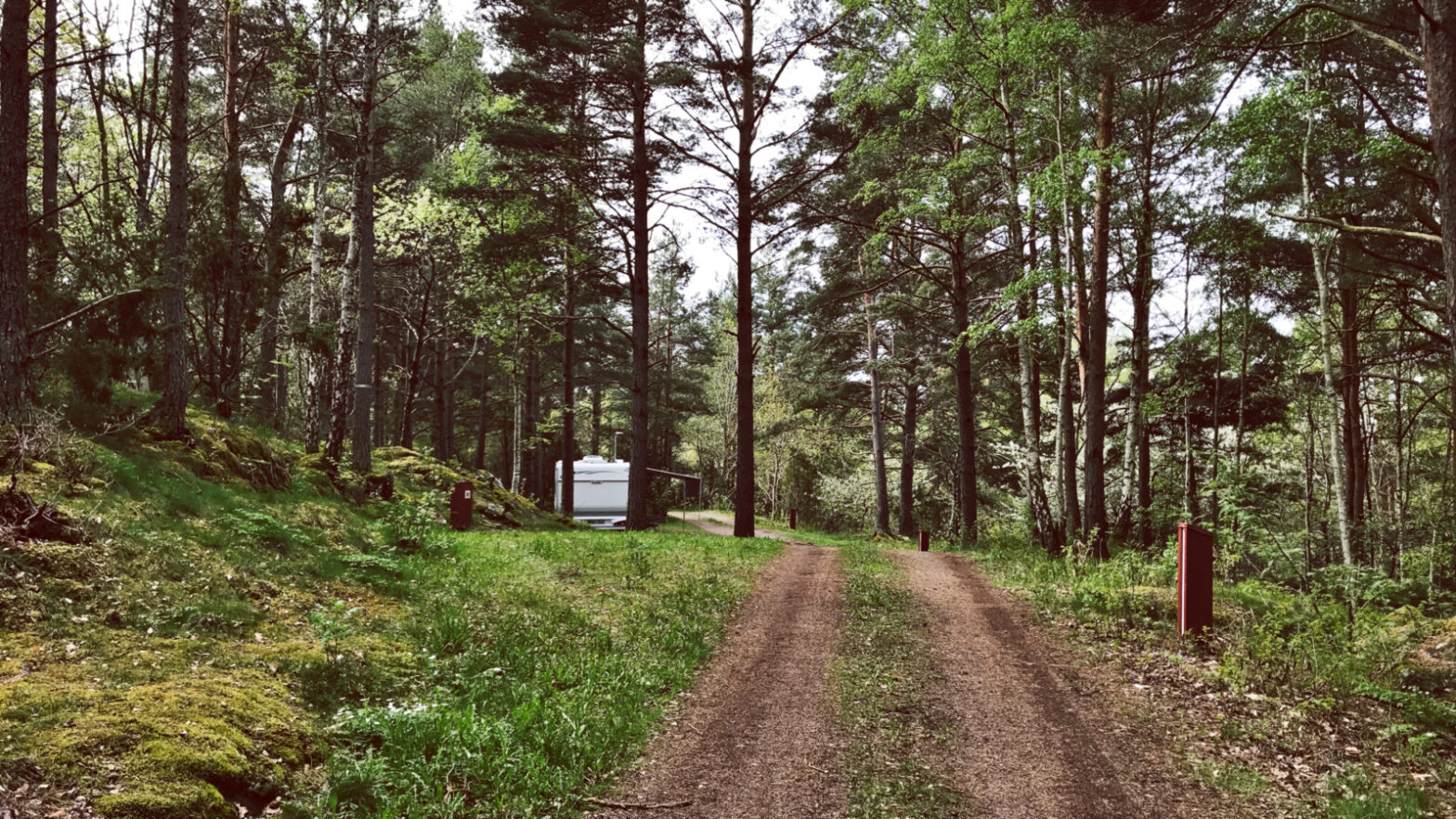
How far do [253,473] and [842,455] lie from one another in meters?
28.3

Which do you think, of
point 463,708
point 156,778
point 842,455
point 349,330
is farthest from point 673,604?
point 842,455

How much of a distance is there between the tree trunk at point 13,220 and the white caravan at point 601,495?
22.6 m

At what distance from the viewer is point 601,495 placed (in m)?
29.1

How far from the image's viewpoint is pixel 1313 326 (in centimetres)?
1848

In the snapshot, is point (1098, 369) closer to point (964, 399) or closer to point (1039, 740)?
point (964, 399)

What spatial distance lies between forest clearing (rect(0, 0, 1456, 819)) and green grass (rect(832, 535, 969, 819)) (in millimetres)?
49

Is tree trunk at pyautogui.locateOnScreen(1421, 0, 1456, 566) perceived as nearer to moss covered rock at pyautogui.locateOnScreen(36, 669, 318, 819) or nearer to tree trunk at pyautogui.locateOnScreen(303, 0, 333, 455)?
moss covered rock at pyautogui.locateOnScreen(36, 669, 318, 819)

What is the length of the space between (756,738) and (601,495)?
2414 cm

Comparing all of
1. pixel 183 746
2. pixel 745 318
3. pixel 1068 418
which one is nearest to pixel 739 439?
pixel 745 318

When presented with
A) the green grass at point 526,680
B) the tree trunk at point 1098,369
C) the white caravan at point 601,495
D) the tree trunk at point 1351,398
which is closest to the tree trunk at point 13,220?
the green grass at point 526,680

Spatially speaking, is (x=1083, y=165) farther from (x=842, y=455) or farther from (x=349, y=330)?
(x=842, y=455)

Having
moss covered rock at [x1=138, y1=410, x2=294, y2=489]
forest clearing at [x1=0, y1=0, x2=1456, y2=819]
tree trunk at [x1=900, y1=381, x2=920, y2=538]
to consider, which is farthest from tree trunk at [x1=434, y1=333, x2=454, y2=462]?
tree trunk at [x1=900, y1=381, x2=920, y2=538]

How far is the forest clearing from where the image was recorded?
480 centimetres

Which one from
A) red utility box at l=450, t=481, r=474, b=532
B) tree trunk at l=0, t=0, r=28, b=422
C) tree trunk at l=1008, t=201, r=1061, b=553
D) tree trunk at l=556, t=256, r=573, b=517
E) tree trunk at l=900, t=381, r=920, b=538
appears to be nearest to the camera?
tree trunk at l=0, t=0, r=28, b=422
